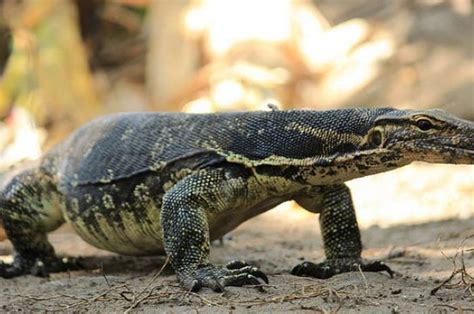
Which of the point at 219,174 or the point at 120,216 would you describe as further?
the point at 120,216

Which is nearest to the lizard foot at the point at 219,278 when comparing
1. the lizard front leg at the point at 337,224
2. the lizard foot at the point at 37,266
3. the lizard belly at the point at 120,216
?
the lizard front leg at the point at 337,224

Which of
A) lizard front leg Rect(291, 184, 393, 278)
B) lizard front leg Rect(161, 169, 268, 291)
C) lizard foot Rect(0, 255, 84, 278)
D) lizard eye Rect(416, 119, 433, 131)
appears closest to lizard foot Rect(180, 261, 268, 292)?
lizard front leg Rect(161, 169, 268, 291)

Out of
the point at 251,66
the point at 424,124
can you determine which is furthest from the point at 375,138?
the point at 251,66

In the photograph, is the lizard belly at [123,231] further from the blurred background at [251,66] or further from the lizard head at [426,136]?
the blurred background at [251,66]

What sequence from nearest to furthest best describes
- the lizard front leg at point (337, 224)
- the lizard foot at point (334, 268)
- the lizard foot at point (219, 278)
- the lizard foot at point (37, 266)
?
the lizard foot at point (219, 278)
the lizard foot at point (334, 268)
the lizard front leg at point (337, 224)
the lizard foot at point (37, 266)

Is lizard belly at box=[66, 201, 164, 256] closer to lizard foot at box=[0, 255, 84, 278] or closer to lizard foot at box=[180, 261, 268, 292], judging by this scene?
lizard foot at box=[0, 255, 84, 278]

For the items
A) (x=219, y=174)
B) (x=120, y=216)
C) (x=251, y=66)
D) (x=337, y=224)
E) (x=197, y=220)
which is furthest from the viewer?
(x=251, y=66)

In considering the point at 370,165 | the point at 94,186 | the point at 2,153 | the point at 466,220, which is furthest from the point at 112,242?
the point at 2,153

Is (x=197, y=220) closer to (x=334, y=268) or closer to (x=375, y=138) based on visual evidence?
(x=334, y=268)
